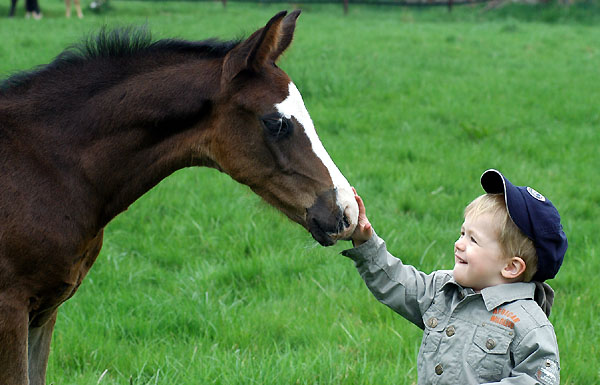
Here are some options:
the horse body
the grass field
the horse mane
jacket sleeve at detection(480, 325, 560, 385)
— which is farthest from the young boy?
the horse mane

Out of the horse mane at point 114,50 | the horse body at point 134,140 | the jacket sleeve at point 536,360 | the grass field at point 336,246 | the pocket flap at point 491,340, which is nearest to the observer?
the jacket sleeve at point 536,360

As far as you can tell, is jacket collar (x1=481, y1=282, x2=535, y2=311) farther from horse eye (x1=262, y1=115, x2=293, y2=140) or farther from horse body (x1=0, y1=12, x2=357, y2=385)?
horse eye (x1=262, y1=115, x2=293, y2=140)

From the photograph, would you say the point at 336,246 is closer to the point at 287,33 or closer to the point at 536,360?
the point at 287,33

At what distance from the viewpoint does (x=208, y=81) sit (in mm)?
2371

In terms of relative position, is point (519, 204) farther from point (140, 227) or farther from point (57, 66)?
point (140, 227)

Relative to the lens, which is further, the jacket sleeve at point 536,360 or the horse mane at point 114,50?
the horse mane at point 114,50

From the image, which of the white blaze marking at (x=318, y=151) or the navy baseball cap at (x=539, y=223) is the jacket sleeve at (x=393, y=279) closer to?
the white blaze marking at (x=318, y=151)

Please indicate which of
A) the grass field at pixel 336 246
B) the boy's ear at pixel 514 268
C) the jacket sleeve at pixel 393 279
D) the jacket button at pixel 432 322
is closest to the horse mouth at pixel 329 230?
the jacket sleeve at pixel 393 279

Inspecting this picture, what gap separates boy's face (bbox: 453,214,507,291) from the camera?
7.19 feet

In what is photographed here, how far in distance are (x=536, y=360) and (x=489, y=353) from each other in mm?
148

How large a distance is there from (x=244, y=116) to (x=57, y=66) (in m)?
0.75

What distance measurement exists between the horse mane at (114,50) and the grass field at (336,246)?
0.24 m

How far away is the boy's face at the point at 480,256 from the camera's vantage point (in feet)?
7.19

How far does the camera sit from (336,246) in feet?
→ 14.5
